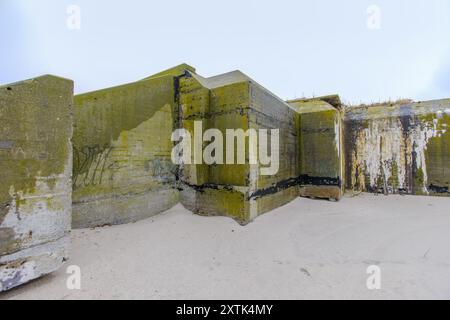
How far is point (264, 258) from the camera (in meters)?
3.09

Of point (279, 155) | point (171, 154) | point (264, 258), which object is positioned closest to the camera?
point (264, 258)

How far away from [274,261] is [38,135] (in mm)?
3373

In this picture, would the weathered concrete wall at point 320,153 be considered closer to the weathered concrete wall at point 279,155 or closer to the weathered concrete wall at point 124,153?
the weathered concrete wall at point 279,155

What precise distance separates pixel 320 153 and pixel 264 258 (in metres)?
4.22

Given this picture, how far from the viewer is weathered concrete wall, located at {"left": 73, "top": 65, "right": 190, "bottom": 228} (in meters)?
3.83

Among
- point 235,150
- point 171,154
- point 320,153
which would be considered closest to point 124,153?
point 171,154

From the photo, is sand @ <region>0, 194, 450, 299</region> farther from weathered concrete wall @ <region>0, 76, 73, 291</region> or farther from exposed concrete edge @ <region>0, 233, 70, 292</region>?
weathered concrete wall @ <region>0, 76, 73, 291</region>

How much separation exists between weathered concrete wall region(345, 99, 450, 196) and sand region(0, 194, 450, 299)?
1.61m

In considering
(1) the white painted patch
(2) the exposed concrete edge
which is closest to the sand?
(2) the exposed concrete edge

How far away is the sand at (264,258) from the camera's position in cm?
230

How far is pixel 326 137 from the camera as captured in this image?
6180 mm

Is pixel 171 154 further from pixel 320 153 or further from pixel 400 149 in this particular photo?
pixel 400 149

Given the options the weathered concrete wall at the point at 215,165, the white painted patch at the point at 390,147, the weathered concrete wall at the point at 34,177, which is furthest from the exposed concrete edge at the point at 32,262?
the white painted patch at the point at 390,147
